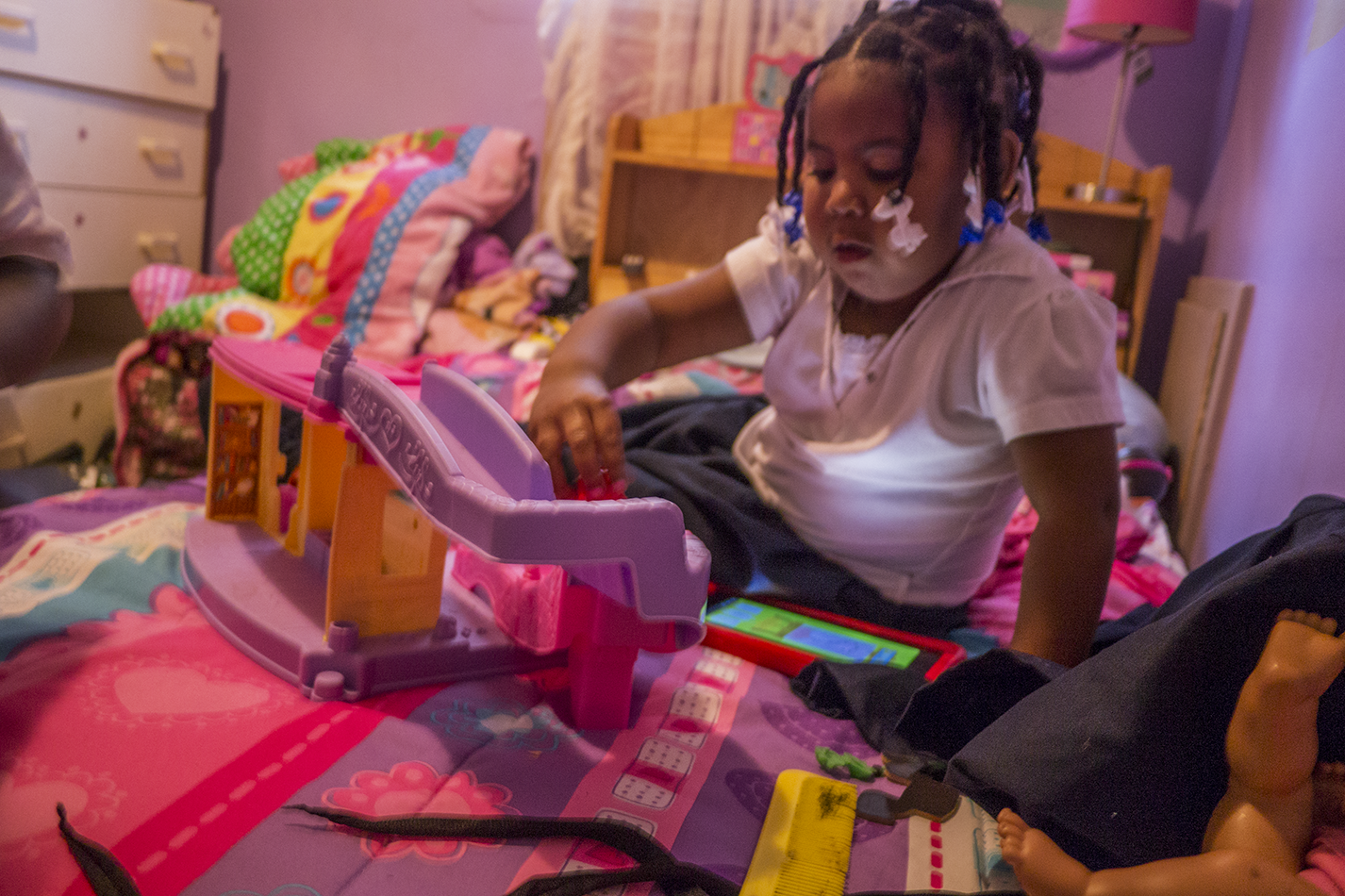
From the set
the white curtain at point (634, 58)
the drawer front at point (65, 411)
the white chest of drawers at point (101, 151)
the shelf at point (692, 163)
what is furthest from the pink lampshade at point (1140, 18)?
the drawer front at point (65, 411)

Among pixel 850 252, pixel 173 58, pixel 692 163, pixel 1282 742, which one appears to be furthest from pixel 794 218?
pixel 173 58

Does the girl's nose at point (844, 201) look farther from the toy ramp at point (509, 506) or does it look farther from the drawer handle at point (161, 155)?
the drawer handle at point (161, 155)

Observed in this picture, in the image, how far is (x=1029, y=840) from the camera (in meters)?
0.42

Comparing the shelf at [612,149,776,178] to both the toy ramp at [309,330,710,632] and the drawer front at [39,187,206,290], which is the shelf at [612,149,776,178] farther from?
the toy ramp at [309,330,710,632]

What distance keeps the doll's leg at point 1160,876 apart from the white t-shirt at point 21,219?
69cm

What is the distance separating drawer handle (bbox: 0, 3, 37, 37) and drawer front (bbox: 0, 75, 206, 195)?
0.08 metres

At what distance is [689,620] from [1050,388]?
32 cm

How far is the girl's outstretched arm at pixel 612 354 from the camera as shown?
0.60m

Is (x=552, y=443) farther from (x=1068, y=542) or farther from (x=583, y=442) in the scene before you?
(x=1068, y=542)

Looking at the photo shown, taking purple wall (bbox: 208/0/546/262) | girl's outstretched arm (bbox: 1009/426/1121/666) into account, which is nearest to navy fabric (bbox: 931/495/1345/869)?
girl's outstretched arm (bbox: 1009/426/1121/666)

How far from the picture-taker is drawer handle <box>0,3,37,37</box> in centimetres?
161

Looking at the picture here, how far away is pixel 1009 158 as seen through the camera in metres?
0.74

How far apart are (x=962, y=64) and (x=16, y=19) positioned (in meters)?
1.70

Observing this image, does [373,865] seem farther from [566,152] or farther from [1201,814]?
[566,152]
